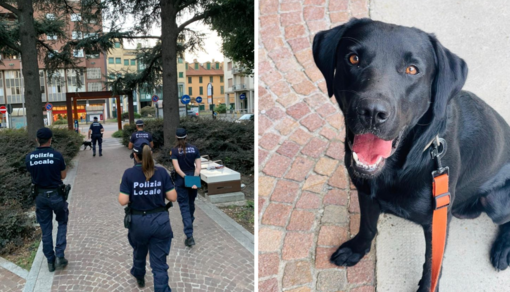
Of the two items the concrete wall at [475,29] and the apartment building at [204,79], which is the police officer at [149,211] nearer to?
the concrete wall at [475,29]

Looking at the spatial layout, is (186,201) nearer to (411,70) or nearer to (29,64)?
(411,70)

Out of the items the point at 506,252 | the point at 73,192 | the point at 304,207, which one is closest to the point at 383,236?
the point at 304,207

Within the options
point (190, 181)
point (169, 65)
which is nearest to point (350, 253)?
point (190, 181)

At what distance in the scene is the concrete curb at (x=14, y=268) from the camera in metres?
4.59

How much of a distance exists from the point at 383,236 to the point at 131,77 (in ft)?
50.0

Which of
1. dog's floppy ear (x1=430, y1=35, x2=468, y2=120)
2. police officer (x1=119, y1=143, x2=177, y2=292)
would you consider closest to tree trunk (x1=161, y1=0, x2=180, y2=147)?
police officer (x1=119, y1=143, x2=177, y2=292)

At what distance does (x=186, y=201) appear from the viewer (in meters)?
5.70

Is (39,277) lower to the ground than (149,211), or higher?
lower

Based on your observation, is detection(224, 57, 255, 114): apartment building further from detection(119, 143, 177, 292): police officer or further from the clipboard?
detection(119, 143, 177, 292): police officer

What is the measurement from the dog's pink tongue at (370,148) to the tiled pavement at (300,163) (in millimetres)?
570

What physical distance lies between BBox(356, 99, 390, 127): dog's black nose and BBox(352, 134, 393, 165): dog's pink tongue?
0.19 m

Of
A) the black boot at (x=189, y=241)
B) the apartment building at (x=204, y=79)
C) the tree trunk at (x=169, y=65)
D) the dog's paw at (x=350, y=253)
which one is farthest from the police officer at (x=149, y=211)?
the apartment building at (x=204, y=79)

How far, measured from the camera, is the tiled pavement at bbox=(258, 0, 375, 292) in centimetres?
347

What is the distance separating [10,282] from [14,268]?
0.38 meters
